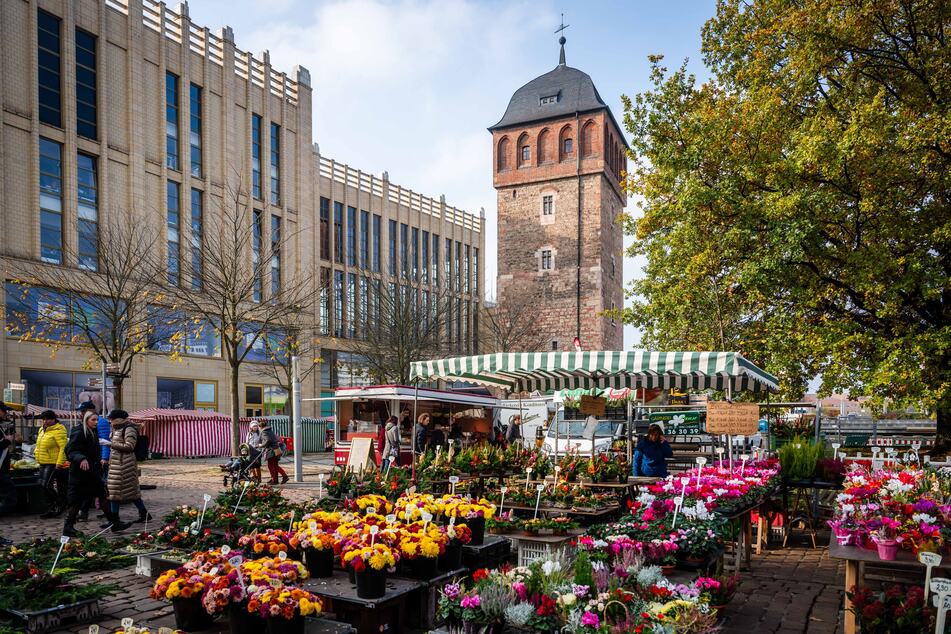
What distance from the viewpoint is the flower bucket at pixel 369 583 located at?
5.12m

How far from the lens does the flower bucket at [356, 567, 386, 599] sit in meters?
5.12

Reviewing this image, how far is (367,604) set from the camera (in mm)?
5035

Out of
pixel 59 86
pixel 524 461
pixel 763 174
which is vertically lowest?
pixel 524 461

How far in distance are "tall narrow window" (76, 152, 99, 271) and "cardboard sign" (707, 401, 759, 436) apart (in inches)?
996

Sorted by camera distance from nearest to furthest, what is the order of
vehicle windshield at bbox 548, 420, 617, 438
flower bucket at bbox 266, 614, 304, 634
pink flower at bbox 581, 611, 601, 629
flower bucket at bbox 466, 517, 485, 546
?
pink flower at bbox 581, 611, 601, 629 < flower bucket at bbox 266, 614, 304, 634 < flower bucket at bbox 466, 517, 485, 546 < vehicle windshield at bbox 548, 420, 617, 438

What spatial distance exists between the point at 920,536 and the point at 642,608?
2611mm

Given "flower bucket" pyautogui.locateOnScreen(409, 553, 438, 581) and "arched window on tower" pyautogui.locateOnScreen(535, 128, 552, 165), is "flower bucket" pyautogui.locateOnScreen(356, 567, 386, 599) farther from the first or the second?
"arched window on tower" pyautogui.locateOnScreen(535, 128, 552, 165)

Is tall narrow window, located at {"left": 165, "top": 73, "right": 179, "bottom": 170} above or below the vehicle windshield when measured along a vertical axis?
above

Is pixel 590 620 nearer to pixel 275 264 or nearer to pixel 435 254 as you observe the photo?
pixel 275 264

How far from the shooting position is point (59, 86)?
2938 centimetres

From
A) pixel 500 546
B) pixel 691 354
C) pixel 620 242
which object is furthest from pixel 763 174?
pixel 620 242

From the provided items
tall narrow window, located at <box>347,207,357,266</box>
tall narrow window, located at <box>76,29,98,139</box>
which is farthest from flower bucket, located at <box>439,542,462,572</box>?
tall narrow window, located at <box>347,207,357,266</box>

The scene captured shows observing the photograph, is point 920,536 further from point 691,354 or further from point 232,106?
point 232,106

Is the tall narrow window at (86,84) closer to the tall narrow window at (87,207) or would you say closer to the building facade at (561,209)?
the tall narrow window at (87,207)
